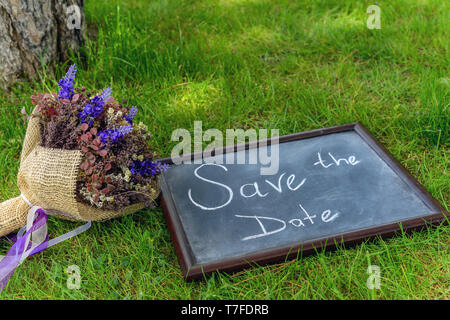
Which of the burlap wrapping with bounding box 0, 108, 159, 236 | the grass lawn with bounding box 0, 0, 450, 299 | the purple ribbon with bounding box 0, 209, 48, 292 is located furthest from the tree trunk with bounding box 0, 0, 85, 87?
the purple ribbon with bounding box 0, 209, 48, 292

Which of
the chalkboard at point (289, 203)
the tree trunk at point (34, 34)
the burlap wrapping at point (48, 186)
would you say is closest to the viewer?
the burlap wrapping at point (48, 186)

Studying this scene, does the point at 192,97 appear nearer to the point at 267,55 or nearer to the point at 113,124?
the point at 267,55

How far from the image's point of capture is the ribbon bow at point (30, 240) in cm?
168

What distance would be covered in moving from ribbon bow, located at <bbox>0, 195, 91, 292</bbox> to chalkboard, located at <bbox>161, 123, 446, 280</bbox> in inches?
17.9

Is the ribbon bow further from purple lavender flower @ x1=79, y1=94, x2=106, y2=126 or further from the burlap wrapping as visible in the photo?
purple lavender flower @ x1=79, y1=94, x2=106, y2=126

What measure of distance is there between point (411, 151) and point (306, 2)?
1.64 m

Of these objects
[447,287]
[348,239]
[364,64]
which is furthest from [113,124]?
[364,64]

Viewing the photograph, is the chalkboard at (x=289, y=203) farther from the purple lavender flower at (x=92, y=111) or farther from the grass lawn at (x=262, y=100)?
the purple lavender flower at (x=92, y=111)

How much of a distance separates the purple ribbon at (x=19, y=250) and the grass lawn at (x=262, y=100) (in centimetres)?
3

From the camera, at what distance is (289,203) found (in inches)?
71.6

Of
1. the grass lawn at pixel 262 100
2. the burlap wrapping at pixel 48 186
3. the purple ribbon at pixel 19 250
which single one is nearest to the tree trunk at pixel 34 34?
the grass lawn at pixel 262 100

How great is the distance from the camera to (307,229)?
171 cm

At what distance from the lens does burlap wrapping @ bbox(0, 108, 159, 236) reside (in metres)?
1.55

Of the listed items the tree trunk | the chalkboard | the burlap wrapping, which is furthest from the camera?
the tree trunk
